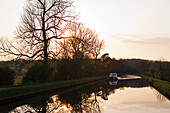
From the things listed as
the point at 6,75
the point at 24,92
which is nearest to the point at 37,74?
the point at 6,75

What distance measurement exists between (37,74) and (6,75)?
18.0ft

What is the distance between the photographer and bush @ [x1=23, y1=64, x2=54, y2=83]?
2741 centimetres

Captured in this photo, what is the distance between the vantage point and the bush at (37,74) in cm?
2741

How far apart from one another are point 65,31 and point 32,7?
21.8ft

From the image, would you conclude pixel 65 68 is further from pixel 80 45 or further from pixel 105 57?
pixel 105 57

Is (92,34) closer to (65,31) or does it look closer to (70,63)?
(70,63)

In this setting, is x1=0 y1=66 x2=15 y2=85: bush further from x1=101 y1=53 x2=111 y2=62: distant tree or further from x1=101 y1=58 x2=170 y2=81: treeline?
x1=101 y1=53 x2=111 y2=62: distant tree

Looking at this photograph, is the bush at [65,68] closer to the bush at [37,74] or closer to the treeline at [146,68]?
the bush at [37,74]

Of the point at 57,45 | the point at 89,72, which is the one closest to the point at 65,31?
the point at 57,45

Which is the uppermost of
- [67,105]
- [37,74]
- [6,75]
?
[6,75]

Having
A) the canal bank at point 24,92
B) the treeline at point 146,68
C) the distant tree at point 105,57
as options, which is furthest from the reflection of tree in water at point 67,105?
the distant tree at point 105,57

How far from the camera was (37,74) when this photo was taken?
2803 cm

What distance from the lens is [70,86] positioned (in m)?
33.2

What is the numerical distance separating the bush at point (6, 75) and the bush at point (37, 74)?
340cm
